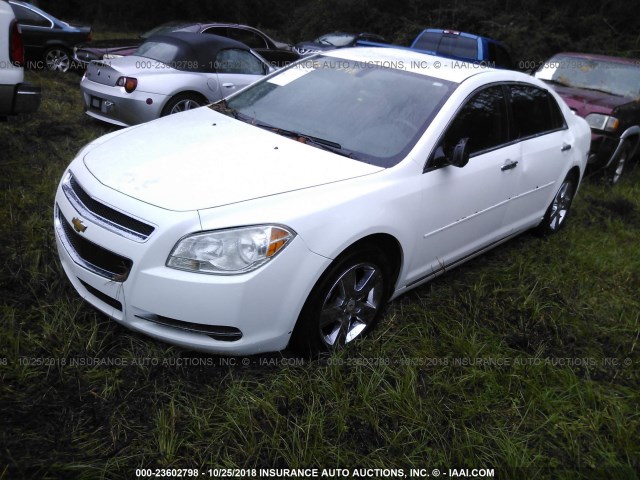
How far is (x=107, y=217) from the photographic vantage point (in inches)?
104

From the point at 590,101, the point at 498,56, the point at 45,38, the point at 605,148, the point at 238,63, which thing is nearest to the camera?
the point at 605,148

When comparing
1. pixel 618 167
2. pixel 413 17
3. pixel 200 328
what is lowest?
pixel 413 17

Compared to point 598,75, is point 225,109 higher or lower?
higher

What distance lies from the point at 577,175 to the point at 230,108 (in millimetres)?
3282

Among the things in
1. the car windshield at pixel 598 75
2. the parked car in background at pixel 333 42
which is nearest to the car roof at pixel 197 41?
the car windshield at pixel 598 75

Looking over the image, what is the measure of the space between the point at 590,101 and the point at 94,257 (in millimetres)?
6494

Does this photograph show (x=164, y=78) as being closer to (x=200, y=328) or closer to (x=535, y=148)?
(x=535, y=148)

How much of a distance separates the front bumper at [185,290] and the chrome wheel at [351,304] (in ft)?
A: 0.93

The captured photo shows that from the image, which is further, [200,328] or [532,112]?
[532,112]

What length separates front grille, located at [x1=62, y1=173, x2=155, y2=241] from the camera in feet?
8.23

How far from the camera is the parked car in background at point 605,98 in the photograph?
679 cm

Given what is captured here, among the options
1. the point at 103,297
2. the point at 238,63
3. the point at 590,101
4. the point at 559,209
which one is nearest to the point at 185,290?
the point at 103,297

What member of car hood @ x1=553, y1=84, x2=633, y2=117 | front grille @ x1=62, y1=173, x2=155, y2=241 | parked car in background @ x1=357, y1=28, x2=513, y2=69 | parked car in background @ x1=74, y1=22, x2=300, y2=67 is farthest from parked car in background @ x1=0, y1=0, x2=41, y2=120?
parked car in background @ x1=357, y1=28, x2=513, y2=69

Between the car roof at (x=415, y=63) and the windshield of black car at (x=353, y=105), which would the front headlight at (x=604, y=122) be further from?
the windshield of black car at (x=353, y=105)
